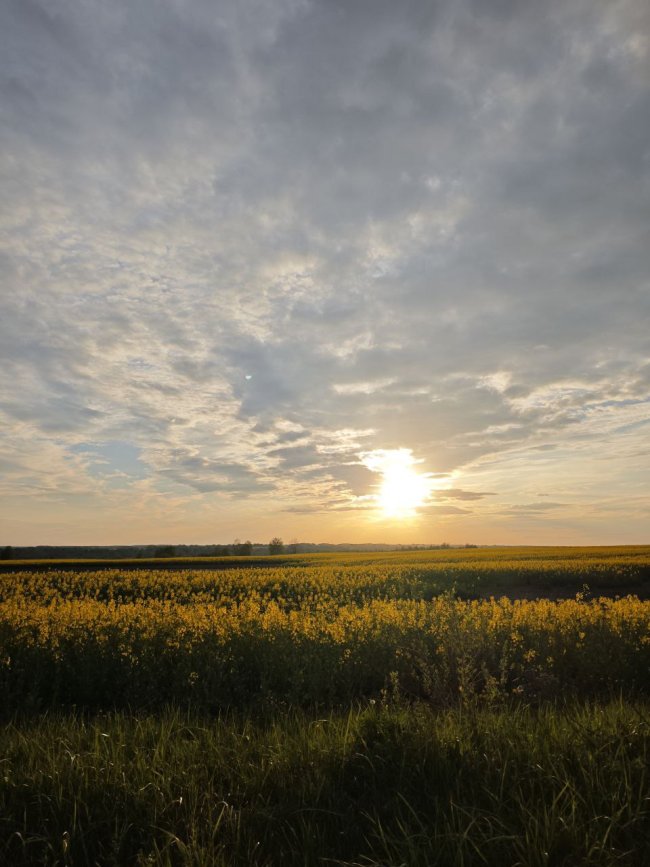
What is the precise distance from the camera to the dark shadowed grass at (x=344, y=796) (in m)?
2.81

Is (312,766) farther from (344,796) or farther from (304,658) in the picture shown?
(304,658)

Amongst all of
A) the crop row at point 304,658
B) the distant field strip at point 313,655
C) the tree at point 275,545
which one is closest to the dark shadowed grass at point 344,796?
the distant field strip at point 313,655

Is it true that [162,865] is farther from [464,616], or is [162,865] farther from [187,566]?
[187,566]

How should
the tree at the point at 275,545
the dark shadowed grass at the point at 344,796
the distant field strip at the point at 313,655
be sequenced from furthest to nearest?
the tree at the point at 275,545 < the distant field strip at the point at 313,655 < the dark shadowed grass at the point at 344,796

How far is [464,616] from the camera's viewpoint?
10.5 m

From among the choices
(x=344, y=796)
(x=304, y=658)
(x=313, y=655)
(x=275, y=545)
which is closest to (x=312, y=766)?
(x=344, y=796)

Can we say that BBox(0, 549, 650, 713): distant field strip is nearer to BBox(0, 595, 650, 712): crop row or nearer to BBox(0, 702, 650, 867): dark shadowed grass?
BBox(0, 595, 650, 712): crop row

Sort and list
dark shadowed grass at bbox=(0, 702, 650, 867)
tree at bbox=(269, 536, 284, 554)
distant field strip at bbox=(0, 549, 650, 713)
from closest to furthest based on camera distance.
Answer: dark shadowed grass at bbox=(0, 702, 650, 867) < distant field strip at bbox=(0, 549, 650, 713) < tree at bbox=(269, 536, 284, 554)

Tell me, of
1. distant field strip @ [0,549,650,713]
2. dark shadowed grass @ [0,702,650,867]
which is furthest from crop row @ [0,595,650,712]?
dark shadowed grass @ [0,702,650,867]

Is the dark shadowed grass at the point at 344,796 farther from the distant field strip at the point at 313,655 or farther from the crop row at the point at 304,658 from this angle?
the crop row at the point at 304,658

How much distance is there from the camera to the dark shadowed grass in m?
2.81

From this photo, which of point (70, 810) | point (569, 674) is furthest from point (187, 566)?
point (70, 810)

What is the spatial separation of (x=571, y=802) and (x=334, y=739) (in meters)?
1.73

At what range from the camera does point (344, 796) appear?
133 inches
